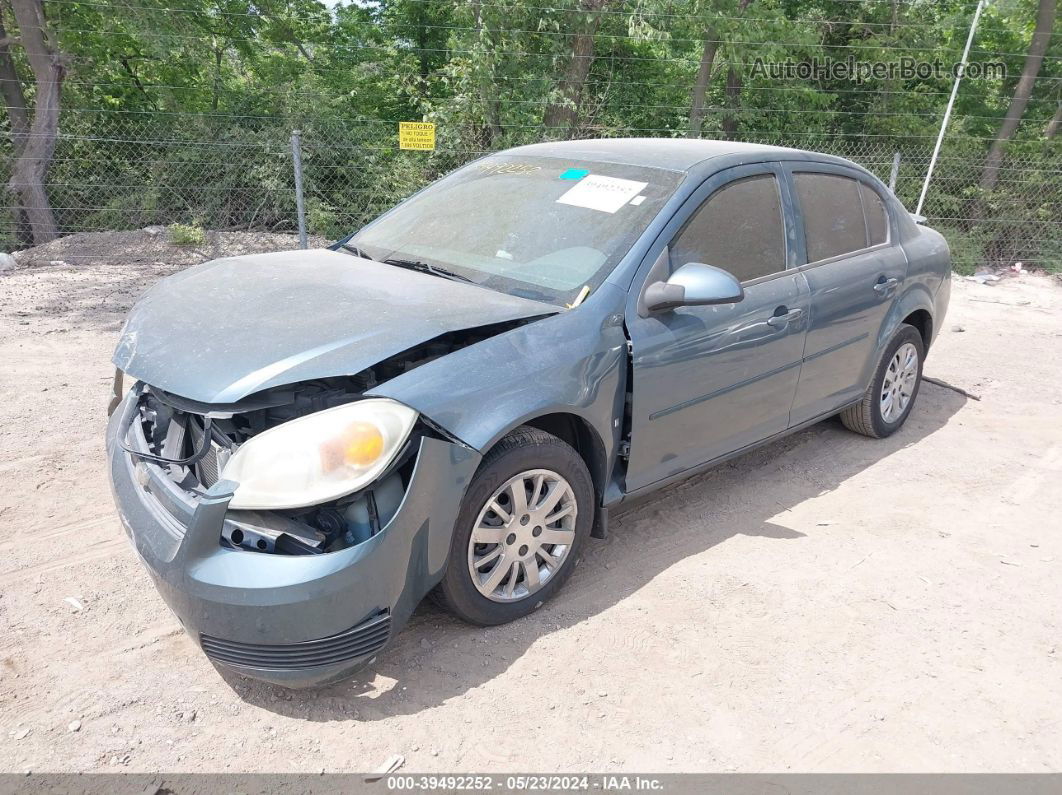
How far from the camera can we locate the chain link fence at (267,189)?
10.9 metres

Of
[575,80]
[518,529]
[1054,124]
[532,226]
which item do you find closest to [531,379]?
[518,529]

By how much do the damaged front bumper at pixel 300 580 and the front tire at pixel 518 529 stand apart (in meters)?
0.13

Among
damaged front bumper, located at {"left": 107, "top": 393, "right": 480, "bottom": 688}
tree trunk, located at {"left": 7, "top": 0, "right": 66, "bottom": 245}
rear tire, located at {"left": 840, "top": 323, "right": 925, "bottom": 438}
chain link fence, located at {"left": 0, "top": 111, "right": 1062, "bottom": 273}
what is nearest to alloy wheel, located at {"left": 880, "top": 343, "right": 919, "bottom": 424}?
rear tire, located at {"left": 840, "top": 323, "right": 925, "bottom": 438}

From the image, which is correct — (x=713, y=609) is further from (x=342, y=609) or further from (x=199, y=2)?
(x=199, y=2)

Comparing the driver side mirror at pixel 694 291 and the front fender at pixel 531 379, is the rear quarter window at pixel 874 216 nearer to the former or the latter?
the driver side mirror at pixel 694 291

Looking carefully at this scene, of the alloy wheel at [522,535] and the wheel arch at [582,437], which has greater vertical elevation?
the wheel arch at [582,437]

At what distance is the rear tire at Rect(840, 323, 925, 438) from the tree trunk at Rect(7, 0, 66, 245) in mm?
10551

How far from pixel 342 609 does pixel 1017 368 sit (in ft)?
22.2

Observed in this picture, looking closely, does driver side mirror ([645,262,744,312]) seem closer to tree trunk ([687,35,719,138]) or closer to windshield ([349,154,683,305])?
windshield ([349,154,683,305])

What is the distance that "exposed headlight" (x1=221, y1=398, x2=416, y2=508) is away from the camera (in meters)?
2.53

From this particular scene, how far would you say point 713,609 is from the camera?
133 inches

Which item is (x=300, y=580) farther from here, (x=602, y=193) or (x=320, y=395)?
(x=602, y=193)

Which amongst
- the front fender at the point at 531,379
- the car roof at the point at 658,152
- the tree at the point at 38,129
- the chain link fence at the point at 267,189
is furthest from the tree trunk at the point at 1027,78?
the tree at the point at 38,129

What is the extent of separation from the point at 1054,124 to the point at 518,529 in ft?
47.7
